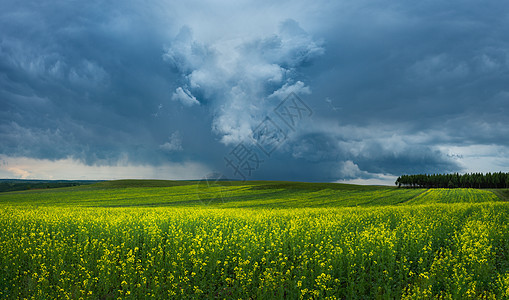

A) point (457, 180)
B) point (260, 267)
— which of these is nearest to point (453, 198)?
point (260, 267)

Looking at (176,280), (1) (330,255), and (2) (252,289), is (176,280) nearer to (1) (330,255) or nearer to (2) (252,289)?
(2) (252,289)

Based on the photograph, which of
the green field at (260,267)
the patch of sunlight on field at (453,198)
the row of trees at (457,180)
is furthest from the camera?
the row of trees at (457,180)

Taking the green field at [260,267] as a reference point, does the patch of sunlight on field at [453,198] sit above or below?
below

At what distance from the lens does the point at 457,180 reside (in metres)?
153

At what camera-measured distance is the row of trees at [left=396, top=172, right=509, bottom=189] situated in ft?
463

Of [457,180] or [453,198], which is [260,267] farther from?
[457,180]

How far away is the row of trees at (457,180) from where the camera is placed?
14125cm

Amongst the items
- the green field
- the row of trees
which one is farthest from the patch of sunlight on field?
the row of trees

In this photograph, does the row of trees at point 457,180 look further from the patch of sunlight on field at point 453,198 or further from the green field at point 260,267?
the green field at point 260,267

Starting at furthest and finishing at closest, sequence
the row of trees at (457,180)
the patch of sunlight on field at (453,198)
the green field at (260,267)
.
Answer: the row of trees at (457,180), the patch of sunlight on field at (453,198), the green field at (260,267)

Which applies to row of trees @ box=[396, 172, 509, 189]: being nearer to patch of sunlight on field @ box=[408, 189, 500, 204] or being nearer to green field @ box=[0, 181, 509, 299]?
patch of sunlight on field @ box=[408, 189, 500, 204]

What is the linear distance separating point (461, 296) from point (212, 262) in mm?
7134

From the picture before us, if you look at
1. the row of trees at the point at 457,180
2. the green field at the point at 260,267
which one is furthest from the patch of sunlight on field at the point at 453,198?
the row of trees at the point at 457,180

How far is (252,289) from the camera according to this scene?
8336mm
